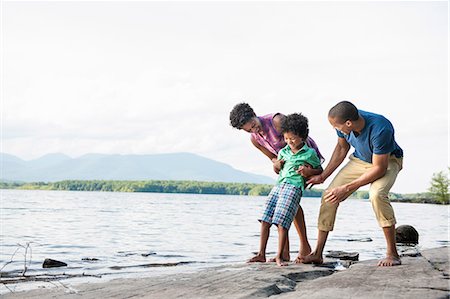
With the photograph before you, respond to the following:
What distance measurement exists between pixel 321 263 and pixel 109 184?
403ft

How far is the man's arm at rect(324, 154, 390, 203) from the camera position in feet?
20.8

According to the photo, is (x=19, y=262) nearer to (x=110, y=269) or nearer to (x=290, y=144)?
(x=110, y=269)

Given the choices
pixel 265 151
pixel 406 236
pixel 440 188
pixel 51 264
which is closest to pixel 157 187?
pixel 440 188

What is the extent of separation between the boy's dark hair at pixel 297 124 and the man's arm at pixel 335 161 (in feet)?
1.42

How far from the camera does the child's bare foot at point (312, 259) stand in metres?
7.05

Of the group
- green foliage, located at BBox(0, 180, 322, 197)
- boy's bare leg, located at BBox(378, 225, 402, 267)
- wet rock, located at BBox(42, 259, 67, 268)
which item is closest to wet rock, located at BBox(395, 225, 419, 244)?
wet rock, located at BBox(42, 259, 67, 268)

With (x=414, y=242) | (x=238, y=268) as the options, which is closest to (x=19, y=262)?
(x=238, y=268)

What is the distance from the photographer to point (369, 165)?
6.62 meters

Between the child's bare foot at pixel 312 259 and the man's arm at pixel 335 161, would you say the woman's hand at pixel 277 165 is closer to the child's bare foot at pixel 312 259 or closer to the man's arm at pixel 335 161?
the man's arm at pixel 335 161

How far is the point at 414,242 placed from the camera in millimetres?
16906

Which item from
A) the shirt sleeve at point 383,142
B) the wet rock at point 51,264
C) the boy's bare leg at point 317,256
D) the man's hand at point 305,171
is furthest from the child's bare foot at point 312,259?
the wet rock at point 51,264

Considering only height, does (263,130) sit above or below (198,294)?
above

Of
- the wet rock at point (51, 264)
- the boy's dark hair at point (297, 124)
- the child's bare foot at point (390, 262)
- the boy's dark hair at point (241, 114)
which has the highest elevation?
the boy's dark hair at point (241, 114)

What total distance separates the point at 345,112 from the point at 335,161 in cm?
91
